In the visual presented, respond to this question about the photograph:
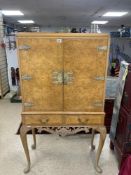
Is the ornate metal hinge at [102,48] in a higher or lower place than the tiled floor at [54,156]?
higher

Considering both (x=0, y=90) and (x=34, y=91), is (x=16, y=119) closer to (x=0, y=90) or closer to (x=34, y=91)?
(x=0, y=90)

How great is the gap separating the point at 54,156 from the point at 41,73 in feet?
3.87

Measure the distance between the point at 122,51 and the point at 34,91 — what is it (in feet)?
8.51

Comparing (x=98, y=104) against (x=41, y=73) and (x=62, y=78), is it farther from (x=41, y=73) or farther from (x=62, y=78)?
(x=41, y=73)

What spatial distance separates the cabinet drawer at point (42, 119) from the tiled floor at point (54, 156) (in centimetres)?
60

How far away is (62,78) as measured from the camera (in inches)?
68.3

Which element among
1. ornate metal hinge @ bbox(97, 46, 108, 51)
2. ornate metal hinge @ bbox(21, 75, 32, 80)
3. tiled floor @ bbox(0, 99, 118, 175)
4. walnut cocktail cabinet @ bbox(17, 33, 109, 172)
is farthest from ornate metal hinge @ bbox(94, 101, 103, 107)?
tiled floor @ bbox(0, 99, 118, 175)

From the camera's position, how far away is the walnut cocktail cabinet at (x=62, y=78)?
1.63 metres

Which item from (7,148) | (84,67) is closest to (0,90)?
(7,148)

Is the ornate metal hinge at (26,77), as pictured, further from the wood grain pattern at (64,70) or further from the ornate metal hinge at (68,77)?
the ornate metal hinge at (68,77)

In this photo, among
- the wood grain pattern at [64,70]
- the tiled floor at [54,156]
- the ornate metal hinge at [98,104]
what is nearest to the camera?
the wood grain pattern at [64,70]

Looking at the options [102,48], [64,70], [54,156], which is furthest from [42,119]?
[102,48]

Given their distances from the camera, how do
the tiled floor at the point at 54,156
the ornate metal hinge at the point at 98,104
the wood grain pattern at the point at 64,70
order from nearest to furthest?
the wood grain pattern at the point at 64,70, the ornate metal hinge at the point at 98,104, the tiled floor at the point at 54,156

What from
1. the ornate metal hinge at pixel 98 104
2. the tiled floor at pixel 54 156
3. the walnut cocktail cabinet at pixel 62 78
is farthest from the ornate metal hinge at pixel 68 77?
the tiled floor at pixel 54 156
